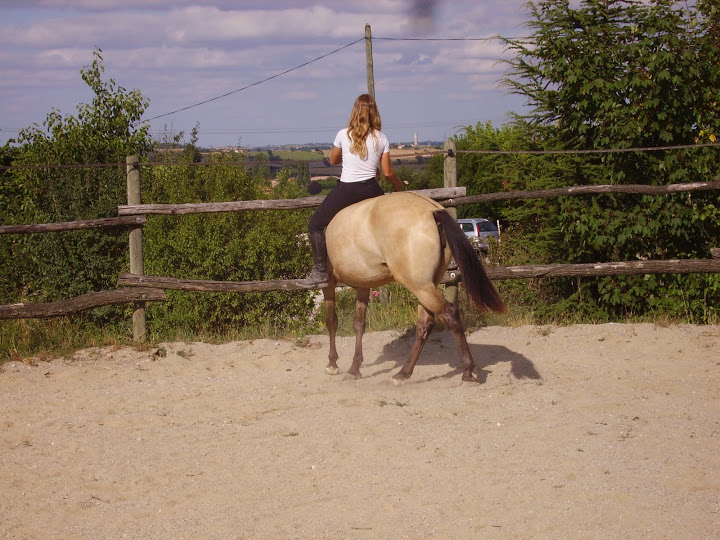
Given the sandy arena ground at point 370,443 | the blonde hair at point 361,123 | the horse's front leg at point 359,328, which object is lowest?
the sandy arena ground at point 370,443

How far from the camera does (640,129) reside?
905cm

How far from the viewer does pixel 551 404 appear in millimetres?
6012

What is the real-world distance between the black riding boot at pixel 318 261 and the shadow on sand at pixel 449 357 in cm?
104

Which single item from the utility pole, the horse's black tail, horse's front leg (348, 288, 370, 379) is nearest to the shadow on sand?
horse's front leg (348, 288, 370, 379)

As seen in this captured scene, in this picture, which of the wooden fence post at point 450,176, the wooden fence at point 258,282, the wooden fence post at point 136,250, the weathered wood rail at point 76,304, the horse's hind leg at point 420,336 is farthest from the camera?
the wooden fence post at point 450,176

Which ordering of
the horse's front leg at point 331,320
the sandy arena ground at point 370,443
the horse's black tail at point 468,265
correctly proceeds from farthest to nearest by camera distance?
1. the horse's front leg at point 331,320
2. the horse's black tail at point 468,265
3. the sandy arena ground at point 370,443

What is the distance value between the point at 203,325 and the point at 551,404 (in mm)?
5181

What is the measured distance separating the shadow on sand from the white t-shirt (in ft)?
6.23

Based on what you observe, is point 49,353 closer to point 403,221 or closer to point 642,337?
point 403,221

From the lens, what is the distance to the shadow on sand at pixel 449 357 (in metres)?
7.12

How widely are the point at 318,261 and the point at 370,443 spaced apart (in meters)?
2.32

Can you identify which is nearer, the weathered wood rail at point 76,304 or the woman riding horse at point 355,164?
the woman riding horse at point 355,164

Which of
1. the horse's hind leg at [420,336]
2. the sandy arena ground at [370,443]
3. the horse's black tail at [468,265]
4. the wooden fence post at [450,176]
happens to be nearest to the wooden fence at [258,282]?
the wooden fence post at [450,176]

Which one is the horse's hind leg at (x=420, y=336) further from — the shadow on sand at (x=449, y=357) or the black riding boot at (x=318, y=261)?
the black riding boot at (x=318, y=261)
